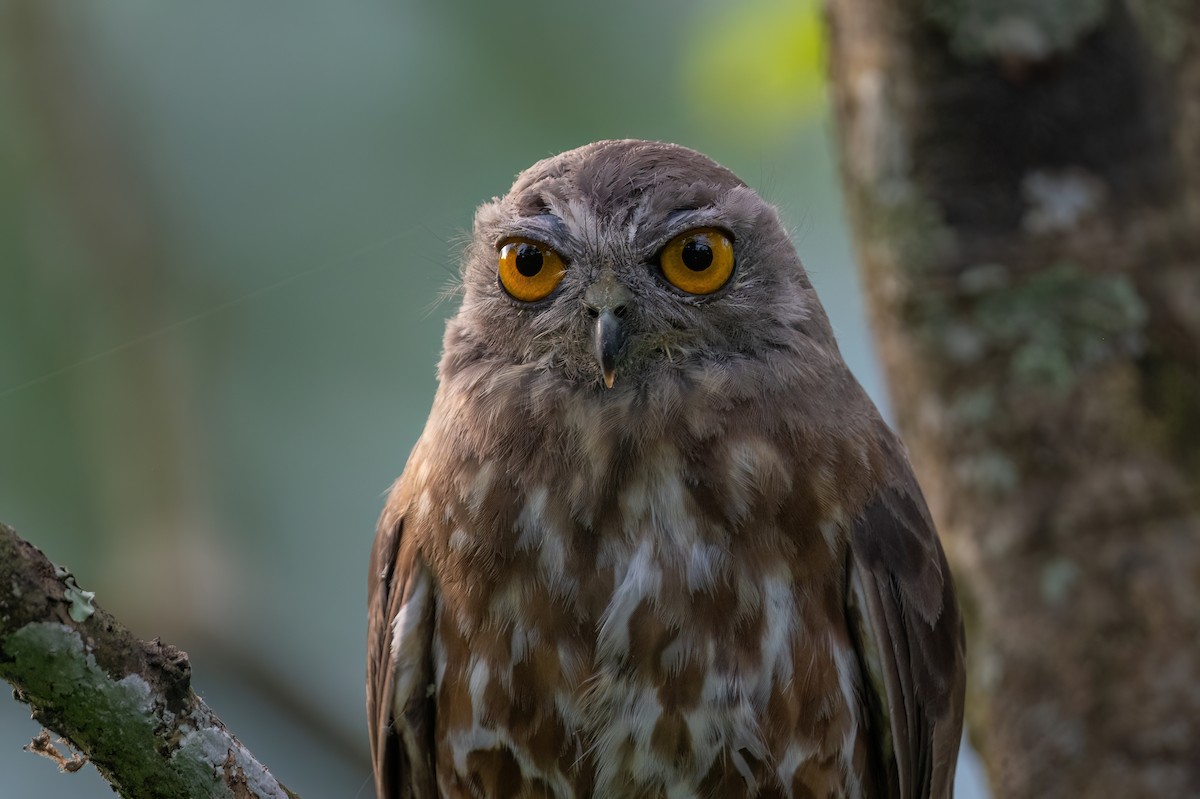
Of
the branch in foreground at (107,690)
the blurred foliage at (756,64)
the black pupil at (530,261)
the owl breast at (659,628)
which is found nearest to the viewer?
the branch in foreground at (107,690)

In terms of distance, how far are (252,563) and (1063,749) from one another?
12.4ft

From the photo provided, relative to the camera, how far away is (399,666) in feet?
12.1

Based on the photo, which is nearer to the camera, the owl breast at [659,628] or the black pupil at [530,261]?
the owl breast at [659,628]

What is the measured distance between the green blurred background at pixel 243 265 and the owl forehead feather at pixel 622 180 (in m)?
1.36

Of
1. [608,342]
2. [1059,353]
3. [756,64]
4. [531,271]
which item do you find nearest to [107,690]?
[608,342]

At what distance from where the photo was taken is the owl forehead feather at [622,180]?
3.71 meters

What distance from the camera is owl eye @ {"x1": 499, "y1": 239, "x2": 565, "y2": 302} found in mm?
3736

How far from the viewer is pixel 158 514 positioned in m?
5.75

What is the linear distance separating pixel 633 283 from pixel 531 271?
0.32 meters

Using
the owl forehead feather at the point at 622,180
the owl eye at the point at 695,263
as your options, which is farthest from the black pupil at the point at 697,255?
the owl forehead feather at the point at 622,180

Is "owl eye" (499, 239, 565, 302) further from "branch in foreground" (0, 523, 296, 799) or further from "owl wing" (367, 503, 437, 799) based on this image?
"branch in foreground" (0, 523, 296, 799)

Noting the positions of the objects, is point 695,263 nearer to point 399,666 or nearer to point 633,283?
point 633,283

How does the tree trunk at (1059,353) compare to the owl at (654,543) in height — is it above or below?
above

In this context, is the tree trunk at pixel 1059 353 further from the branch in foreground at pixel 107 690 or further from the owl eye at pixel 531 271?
the branch in foreground at pixel 107 690
